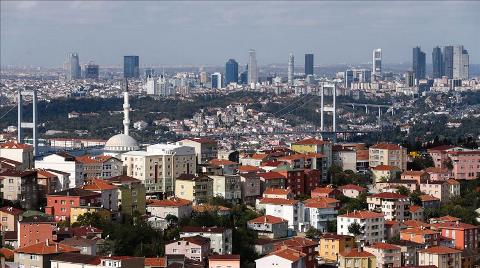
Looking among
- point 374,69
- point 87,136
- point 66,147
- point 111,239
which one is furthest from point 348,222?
point 374,69

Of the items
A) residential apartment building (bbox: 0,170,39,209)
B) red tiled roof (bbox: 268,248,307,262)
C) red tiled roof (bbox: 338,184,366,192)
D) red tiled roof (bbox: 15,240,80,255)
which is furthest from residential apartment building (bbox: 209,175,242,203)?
red tiled roof (bbox: 15,240,80,255)

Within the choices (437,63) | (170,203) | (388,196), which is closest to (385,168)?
(388,196)

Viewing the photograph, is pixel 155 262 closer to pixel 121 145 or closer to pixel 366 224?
pixel 366 224

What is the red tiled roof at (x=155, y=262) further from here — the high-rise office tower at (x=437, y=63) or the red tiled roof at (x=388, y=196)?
the high-rise office tower at (x=437, y=63)

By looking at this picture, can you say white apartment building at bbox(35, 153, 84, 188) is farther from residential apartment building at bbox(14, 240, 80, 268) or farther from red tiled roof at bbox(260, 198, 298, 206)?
residential apartment building at bbox(14, 240, 80, 268)

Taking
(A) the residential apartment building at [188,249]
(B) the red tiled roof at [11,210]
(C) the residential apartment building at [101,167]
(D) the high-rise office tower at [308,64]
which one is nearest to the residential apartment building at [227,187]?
(C) the residential apartment building at [101,167]

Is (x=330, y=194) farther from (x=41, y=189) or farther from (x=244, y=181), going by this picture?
(x=41, y=189)
